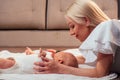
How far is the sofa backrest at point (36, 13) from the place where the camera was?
263cm

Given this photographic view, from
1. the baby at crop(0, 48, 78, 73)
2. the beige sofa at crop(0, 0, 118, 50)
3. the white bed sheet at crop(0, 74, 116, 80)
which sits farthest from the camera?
the beige sofa at crop(0, 0, 118, 50)

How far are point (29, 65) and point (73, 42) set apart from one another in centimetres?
116

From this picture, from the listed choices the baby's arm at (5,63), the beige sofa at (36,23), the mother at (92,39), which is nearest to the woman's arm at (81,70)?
the mother at (92,39)

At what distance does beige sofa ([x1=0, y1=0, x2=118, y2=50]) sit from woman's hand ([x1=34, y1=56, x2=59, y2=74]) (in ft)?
3.80

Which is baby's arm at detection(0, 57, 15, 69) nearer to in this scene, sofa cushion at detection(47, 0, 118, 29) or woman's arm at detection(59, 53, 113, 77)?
woman's arm at detection(59, 53, 113, 77)

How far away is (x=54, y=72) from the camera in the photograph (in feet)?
4.61

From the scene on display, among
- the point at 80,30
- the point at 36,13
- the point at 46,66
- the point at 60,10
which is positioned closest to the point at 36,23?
the point at 36,13

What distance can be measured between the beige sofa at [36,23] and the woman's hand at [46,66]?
116 centimetres

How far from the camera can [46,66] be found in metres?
1.39

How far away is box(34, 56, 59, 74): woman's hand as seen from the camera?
4.51 ft

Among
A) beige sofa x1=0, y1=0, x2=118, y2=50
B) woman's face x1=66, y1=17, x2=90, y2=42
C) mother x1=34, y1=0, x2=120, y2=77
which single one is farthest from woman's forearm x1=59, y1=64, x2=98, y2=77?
beige sofa x1=0, y1=0, x2=118, y2=50

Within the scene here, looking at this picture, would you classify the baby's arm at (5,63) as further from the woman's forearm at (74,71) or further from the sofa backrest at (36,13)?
the sofa backrest at (36,13)

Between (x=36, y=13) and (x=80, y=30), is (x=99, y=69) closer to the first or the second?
(x=80, y=30)

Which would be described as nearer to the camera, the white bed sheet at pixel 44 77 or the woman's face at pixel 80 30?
the white bed sheet at pixel 44 77
